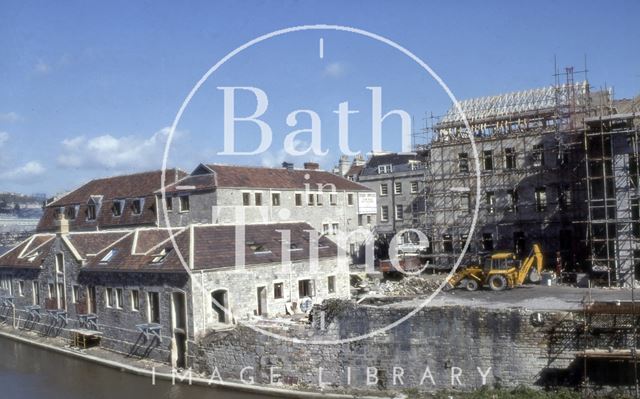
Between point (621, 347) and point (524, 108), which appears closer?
point (621, 347)

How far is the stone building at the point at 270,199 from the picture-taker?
38.8 meters

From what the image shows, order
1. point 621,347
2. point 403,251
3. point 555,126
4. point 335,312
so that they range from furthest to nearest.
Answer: point 403,251 → point 555,126 → point 335,312 → point 621,347

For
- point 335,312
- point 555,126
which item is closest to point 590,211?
point 555,126

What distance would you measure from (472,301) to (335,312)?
719 cm

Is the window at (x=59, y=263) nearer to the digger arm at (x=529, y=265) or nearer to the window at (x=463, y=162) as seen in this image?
the digger arm at (x=529, y=265)

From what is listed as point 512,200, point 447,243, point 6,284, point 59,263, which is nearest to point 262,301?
point 59,263

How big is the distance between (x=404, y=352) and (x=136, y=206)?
27920mm

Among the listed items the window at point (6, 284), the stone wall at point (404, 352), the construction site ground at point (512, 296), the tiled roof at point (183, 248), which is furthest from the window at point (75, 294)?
the construction site ground at point (512, 296)

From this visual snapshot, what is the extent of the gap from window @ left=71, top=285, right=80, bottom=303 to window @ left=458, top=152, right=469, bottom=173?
2381 cm

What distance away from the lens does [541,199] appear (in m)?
36.8

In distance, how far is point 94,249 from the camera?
3306 centimetres

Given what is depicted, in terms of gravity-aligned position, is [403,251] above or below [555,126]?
below

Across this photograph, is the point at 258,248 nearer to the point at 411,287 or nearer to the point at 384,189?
the point at 411,287

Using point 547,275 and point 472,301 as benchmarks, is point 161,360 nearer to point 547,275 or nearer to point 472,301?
point 472,301
